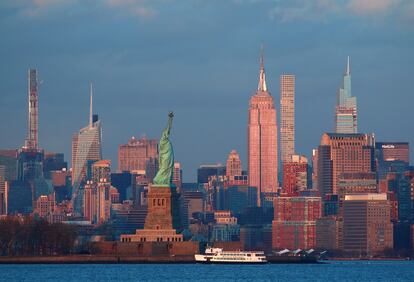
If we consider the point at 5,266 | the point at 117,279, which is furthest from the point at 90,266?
the point at 117,279

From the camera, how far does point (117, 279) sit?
164500 mm

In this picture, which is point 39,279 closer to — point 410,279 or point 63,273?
point 63,273

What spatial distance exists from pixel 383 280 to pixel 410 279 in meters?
4.00

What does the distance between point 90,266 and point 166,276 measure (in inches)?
1081

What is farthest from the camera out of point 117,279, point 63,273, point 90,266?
point 90,266

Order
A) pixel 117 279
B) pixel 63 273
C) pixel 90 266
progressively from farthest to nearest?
pixel 90 266 < pixel 63 273 < pixel 117 279

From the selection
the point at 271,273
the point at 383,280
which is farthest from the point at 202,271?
the point at 383,280

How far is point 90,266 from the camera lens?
648ft

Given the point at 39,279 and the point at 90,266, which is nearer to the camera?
the point at 39,279

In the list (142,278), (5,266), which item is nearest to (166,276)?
(142,278)

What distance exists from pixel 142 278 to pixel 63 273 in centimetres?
1206

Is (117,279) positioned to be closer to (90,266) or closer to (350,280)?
(350,280)

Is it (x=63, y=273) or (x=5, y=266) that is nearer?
(x=63, y=273)

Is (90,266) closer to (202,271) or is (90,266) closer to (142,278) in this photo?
(202,271)
